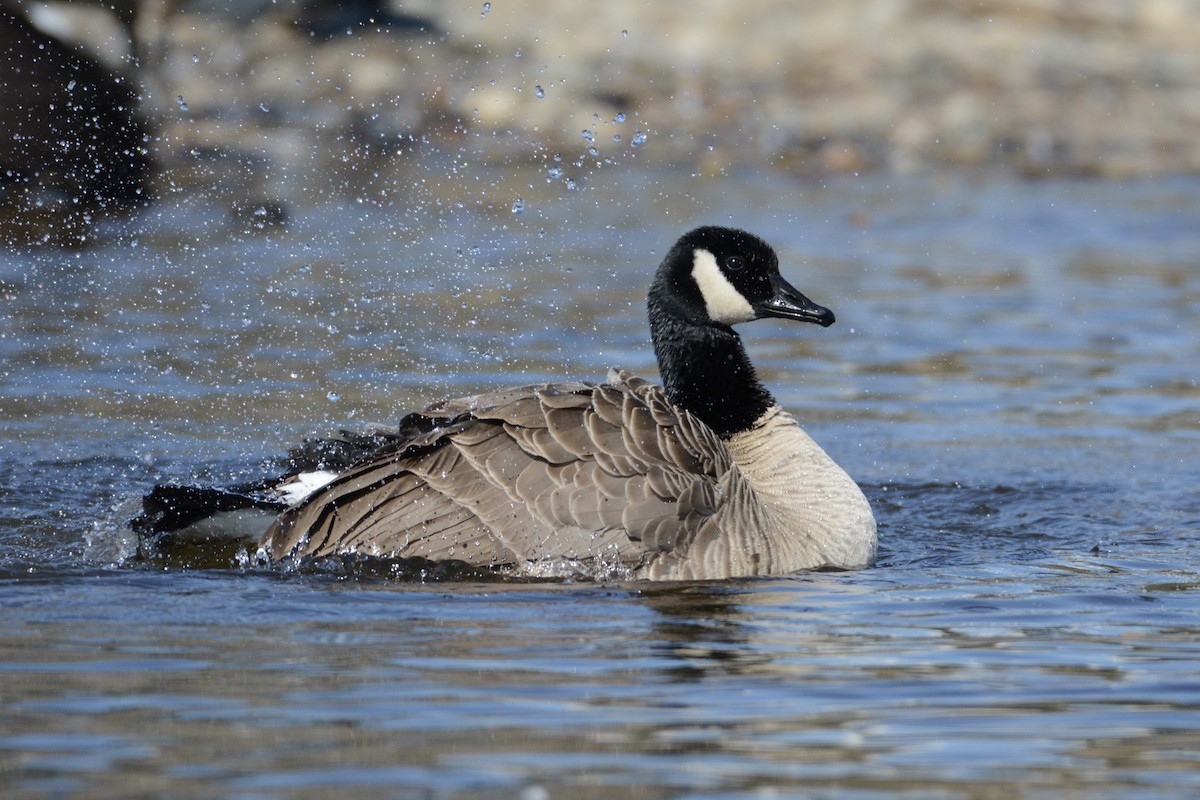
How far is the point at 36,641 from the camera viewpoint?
6207 millimetres

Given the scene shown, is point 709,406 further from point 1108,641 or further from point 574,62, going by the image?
point 574,62

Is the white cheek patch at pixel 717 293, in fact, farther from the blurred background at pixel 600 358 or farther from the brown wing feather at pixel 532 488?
the blurred background at pixel 600 358

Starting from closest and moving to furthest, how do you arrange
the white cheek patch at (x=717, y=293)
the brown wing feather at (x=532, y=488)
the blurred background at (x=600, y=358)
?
the blurred background at (x=600, y=358) < the brown wing feather at (x=532, y=488) < the white cheek patch at (x=717, y=293)

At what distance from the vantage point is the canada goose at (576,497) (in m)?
7.42

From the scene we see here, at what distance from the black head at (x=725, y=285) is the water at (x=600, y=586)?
139 cm

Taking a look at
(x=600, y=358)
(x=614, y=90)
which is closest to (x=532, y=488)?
(x=600, y=358)

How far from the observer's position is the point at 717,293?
8.23 m

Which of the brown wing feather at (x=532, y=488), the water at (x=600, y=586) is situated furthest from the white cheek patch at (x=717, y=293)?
the water at (x=600, y=586)

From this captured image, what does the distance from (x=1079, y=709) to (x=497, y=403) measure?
3175mm

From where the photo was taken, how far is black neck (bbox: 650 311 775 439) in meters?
8.27

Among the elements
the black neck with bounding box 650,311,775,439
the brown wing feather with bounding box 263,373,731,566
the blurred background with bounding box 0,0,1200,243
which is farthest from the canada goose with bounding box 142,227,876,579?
the blurred background with bounding box 0,0,1200,243

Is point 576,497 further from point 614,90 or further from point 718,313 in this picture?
point 614,90

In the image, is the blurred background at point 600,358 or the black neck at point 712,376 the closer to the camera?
the blurred background at point 600,358

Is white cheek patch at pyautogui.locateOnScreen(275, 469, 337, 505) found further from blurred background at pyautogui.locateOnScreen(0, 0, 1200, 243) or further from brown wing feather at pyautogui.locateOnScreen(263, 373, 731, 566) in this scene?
blurred background at pyautogui.locateOnScreen(0, 0, 1200, 243)
